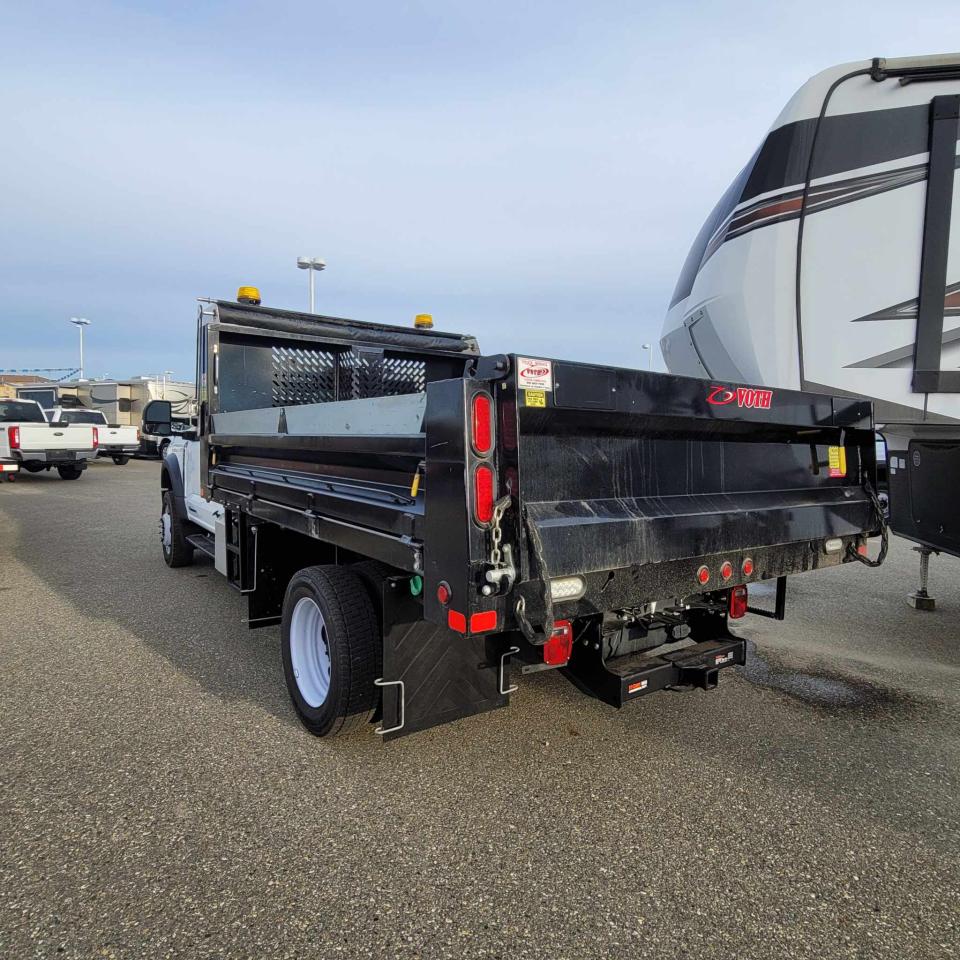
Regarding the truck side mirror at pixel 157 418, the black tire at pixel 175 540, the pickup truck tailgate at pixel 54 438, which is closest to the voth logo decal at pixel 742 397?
the truck side mirror at pixel 157 418

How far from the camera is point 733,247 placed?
4.82m

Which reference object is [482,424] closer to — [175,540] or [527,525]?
[527,525]

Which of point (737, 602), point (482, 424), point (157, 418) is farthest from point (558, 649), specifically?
point (157, 418)

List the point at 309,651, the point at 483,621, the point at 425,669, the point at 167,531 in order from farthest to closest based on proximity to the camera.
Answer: the point at 167,531, the point at 309,651, the point at 425,669, the point at 483,621

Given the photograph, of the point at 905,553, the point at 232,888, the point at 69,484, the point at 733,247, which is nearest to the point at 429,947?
the point at 232,888

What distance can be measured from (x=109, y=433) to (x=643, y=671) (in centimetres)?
2085

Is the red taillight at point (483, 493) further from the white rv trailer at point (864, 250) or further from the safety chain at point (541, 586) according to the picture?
the white rv trailer at point (864, 250)

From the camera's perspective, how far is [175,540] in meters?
7.01

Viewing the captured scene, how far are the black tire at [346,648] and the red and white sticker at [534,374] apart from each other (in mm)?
1344

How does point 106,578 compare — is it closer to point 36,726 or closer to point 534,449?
point 36,726

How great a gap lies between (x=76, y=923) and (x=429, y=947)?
108 cm

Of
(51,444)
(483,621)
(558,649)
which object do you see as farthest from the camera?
(51,444)

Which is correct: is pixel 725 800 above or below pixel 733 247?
below

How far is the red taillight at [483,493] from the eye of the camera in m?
2.21
